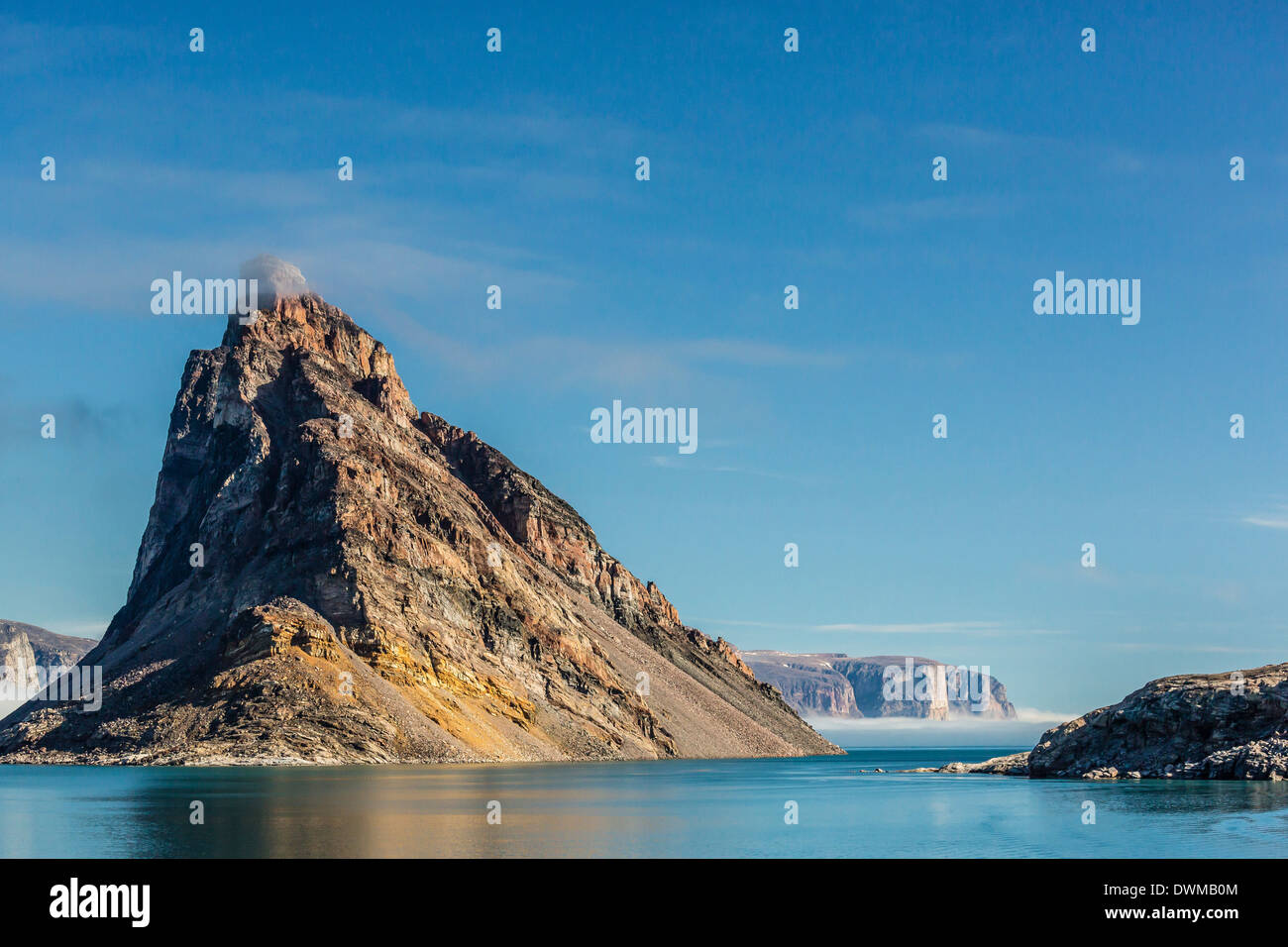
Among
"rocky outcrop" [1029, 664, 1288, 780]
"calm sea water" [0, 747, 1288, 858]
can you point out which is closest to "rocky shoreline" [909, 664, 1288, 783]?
"rocky outcrop" [1029, 664, 1288, 780]

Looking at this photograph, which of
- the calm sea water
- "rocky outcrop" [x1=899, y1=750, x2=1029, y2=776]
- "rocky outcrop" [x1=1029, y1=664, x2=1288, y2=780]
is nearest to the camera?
the calm sea water

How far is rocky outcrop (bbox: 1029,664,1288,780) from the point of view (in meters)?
105

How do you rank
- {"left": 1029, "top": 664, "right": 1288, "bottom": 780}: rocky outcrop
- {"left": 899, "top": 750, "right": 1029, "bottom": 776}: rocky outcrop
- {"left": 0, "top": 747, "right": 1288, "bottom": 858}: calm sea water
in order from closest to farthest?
1. {"left": 0, "top": 747, "right": 1288, "bottom": 858}: calm sea water
2. {"left": 1029, "top": 664, "right": 1288, "bottom": 780}: rocky outcrop
3. {"left": 899, "top": 750, "right": 1029, "bottom": 776}: rocky outcrop

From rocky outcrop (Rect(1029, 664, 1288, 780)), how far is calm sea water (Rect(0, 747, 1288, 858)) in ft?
18.4

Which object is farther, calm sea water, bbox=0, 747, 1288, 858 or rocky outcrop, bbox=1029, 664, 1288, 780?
rocky outcrop, bbox=1029, 664, 1288, 780

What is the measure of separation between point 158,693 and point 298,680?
822 inches

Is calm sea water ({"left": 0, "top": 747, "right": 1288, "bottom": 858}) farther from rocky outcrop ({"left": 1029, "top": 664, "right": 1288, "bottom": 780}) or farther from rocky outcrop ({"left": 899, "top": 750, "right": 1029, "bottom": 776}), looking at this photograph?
rocky outcrop ({"left": 899, "top": 750, "right": 1029, "bottom": 776})

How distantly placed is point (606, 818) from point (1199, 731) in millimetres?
62464

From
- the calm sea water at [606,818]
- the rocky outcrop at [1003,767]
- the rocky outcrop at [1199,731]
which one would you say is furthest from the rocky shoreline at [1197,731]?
the rocky outcrop at [1003,767]
